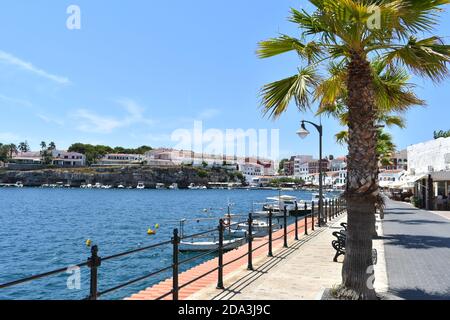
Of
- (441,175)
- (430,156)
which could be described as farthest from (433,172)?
(430,156)

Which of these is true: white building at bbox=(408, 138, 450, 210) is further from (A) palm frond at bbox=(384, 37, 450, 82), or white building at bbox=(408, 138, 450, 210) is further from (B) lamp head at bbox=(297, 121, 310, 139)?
(A) palm frond at bbox=(384, 37, 450, 82)

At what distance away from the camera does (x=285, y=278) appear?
8.37 m

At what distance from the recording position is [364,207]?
612 cm

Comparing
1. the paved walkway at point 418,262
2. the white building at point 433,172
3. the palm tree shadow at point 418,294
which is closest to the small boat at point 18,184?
the white building at point 433,172

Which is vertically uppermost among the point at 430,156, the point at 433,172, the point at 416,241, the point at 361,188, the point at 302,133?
the point at 430,156

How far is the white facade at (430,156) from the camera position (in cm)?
3281

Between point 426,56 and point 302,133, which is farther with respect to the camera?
point 302,133

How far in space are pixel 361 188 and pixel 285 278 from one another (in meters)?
3.06

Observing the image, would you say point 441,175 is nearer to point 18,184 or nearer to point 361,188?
point 361,188

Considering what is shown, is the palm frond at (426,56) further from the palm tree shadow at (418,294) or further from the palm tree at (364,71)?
the palm tree shadow at (418,294)

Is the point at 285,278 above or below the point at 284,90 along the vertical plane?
below

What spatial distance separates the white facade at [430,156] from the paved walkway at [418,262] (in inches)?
682
